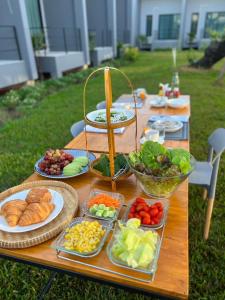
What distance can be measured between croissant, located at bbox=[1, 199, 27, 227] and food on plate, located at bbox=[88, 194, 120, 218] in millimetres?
358

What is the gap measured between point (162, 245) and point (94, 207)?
0.39 m

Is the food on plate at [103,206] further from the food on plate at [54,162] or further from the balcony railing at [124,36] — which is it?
the balcony railing at [124,36]

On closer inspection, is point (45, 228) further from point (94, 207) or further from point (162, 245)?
point (162, 245)

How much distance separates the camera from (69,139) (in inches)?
168

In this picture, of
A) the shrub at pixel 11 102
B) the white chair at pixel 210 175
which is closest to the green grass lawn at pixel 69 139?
the white chair at pixel 210 175

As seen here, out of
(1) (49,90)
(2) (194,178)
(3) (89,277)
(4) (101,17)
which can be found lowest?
(1) (49,90)

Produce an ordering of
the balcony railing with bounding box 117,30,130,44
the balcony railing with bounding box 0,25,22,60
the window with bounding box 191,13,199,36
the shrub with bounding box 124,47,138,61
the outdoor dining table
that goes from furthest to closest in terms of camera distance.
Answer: the window with bounding box 191,13,199,36
the balcony railing with bounding box 117,30,130,44
the shrub with bounding box 124,47,138,61
the balcony railing with bounding box 0,25,22,60
the outdoor dining table

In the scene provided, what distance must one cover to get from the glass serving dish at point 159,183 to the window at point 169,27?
69.2 feet

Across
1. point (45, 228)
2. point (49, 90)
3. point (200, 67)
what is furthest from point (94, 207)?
point (200, 67)

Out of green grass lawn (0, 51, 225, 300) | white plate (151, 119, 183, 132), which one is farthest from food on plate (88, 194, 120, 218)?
white plate (151, 119, 183, 132)

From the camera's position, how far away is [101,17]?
13.2 m

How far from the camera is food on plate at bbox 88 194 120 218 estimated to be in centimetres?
121

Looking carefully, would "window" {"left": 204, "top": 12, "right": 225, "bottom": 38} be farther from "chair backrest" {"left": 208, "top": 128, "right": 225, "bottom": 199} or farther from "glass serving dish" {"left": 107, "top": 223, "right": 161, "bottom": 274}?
"glass serving dish" {"left": 107, "top": 223, "right": 161, "bottom": 274}

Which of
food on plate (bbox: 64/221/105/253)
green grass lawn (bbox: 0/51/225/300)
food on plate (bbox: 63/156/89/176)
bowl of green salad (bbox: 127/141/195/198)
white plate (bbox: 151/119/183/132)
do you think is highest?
→ bowl of green salad (bbox: 127/141/195/198)
